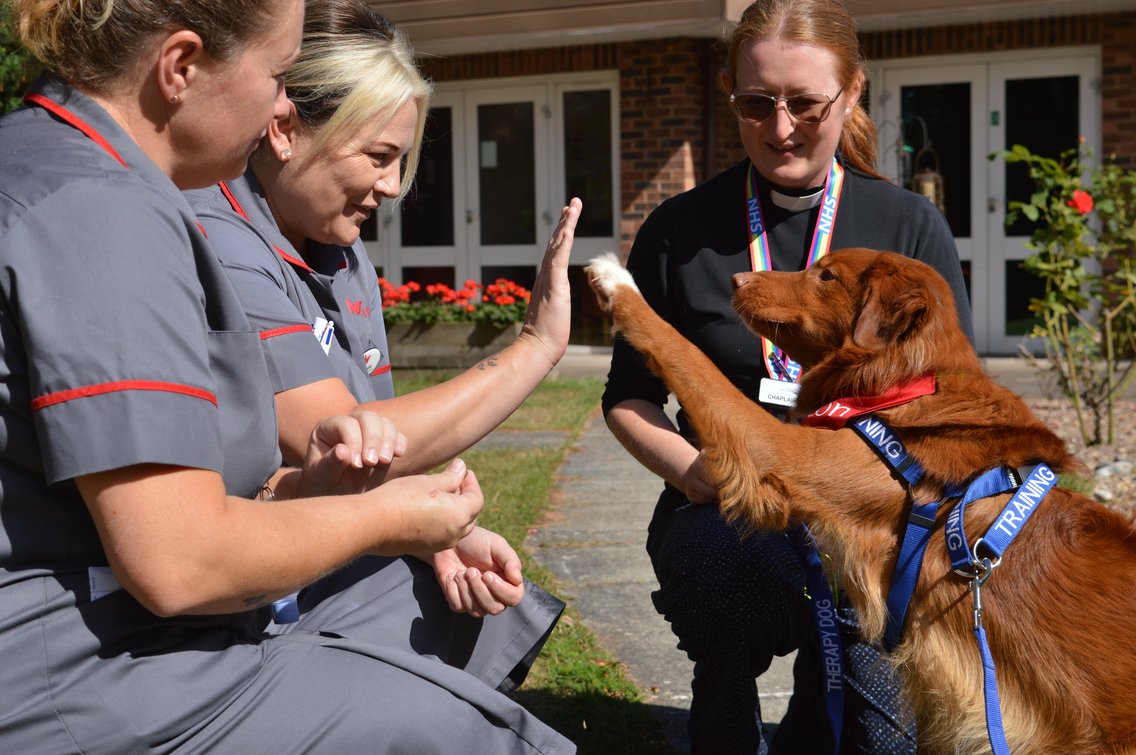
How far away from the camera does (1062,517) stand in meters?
2.95

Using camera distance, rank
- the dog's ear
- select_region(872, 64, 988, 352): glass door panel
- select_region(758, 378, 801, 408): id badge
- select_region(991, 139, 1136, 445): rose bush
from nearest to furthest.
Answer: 1. the dog's ear
2. select_region(758, 378, 801, 408): id badge
3. select_region(991, 139, 1136, 445): rose bush
4. select_region(872, 64, 988, 352): glass door panel

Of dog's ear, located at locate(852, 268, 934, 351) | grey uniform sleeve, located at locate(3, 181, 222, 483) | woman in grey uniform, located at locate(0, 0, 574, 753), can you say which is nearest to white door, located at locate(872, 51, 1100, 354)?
dog's ear, located at locate(852, 268, 934, 351)

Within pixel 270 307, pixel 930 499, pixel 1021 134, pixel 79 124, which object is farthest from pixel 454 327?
pixel 79 124

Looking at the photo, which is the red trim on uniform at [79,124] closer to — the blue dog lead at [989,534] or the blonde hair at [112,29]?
the blonde hair at [112,29]

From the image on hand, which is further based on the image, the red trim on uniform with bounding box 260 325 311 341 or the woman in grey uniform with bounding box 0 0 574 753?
the red trim on uniform with bounding box 260 325 311 341

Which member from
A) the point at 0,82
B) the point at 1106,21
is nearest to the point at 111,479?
the point at 0,82

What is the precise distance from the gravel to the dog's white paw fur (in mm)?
3101

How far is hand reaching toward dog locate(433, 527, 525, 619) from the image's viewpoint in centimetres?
264

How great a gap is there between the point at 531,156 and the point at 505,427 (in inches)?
241

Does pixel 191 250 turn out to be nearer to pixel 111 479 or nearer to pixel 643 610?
pixel 111 479

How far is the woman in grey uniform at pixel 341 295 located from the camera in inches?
100

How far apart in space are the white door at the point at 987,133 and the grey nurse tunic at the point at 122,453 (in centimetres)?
1107

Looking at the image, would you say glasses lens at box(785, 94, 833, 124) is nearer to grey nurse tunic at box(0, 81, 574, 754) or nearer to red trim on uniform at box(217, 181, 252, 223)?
red trim on uniform at box(217, 181, 252, 223)

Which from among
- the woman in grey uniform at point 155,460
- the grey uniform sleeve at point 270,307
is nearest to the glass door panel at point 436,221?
the grey uniform sleeve at point 270,307
